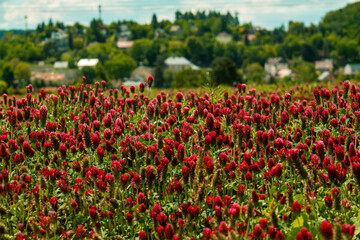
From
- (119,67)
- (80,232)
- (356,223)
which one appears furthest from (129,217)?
(119,67)

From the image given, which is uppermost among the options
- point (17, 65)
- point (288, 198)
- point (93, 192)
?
point (288, 198)

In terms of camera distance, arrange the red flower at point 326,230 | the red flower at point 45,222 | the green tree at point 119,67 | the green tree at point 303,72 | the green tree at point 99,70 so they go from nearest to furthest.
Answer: the red flower at point 326,230, the red flower at point 45,222, the green tree at point 303,72, the green tree at point 99,70, the green tree at point 119,67

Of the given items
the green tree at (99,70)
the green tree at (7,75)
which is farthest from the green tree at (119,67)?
the green tree at (7,75)

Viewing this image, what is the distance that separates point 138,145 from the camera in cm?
454

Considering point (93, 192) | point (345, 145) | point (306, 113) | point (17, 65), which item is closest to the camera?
point (93, 192)

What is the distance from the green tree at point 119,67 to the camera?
188 metres

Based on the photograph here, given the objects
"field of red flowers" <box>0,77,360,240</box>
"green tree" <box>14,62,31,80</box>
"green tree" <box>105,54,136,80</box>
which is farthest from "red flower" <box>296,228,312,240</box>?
A: "green tree" <box>14,62,31,80</box>

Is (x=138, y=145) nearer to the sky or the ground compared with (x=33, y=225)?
nearer to the sky

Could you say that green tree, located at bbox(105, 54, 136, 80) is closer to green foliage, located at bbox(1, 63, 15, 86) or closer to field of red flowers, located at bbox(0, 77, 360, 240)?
green foliage, located at bbox(1, 63, 15, 86)

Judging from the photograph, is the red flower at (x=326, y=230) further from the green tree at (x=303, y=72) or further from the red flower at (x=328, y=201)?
the green tree at (x=303, y=72)

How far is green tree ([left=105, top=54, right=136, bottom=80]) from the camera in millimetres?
188175

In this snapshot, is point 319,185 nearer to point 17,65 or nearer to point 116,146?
point 116,146

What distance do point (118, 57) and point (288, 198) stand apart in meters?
199

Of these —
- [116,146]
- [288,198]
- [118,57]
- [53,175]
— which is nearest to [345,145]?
[288,198]
